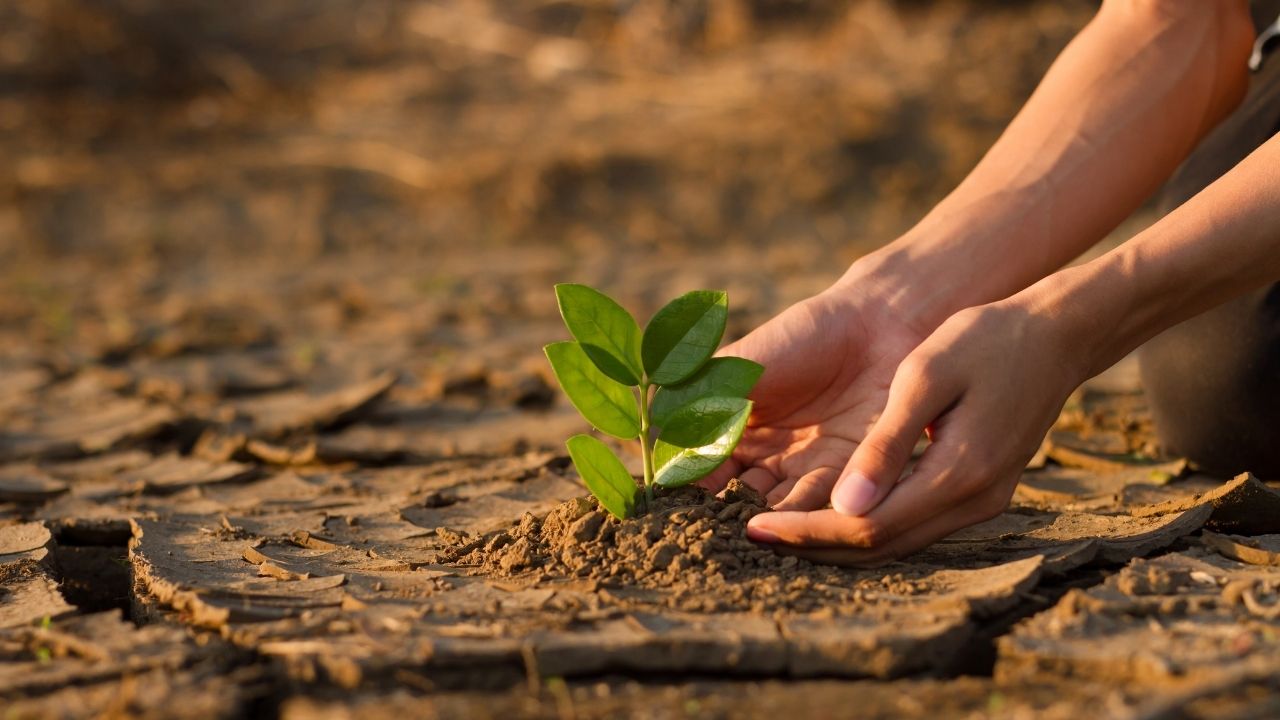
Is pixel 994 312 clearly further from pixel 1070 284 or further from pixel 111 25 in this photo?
pixel 111 25

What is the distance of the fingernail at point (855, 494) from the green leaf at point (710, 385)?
206 millimetres

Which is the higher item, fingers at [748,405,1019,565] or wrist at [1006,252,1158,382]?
wrist at [1006,252,1158,382]

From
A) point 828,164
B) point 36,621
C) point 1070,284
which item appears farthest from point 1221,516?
point 828,164

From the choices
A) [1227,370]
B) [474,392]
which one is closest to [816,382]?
[1227,370]

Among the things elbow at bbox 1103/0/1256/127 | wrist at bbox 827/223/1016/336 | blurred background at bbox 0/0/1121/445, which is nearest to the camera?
wrist at bbox 827/223/1016/336

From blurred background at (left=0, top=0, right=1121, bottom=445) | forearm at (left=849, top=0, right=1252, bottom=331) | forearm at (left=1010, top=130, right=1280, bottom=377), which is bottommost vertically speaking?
forearm at (left=1010, top=130, right=1280, bottom=377)

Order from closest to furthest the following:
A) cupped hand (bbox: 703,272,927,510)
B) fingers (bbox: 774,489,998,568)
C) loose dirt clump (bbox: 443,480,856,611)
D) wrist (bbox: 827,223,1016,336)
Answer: loose dirt clump (bbox: 443,480,856,611), fingers (bbox: 774,489,998,568), cupped hand (bbox: 703,272,927,510), wrist (bbox: 827,223,1016,336)

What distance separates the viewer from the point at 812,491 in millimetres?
1837

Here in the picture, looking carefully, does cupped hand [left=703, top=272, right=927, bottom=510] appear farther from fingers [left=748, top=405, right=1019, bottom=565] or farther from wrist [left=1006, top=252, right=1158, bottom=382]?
wrist [left=1006, top=252, right=1158, bottom=382]

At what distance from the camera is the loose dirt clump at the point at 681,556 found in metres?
1.59

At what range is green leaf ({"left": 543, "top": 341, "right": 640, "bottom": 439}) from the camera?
1709 mm

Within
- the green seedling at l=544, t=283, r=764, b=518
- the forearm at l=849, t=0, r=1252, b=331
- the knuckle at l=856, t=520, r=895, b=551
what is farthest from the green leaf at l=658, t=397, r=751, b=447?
the forearm at l=849, t=0, r=1252, b=331

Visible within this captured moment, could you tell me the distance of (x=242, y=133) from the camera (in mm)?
6648

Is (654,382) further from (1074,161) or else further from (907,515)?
(1074,161)
